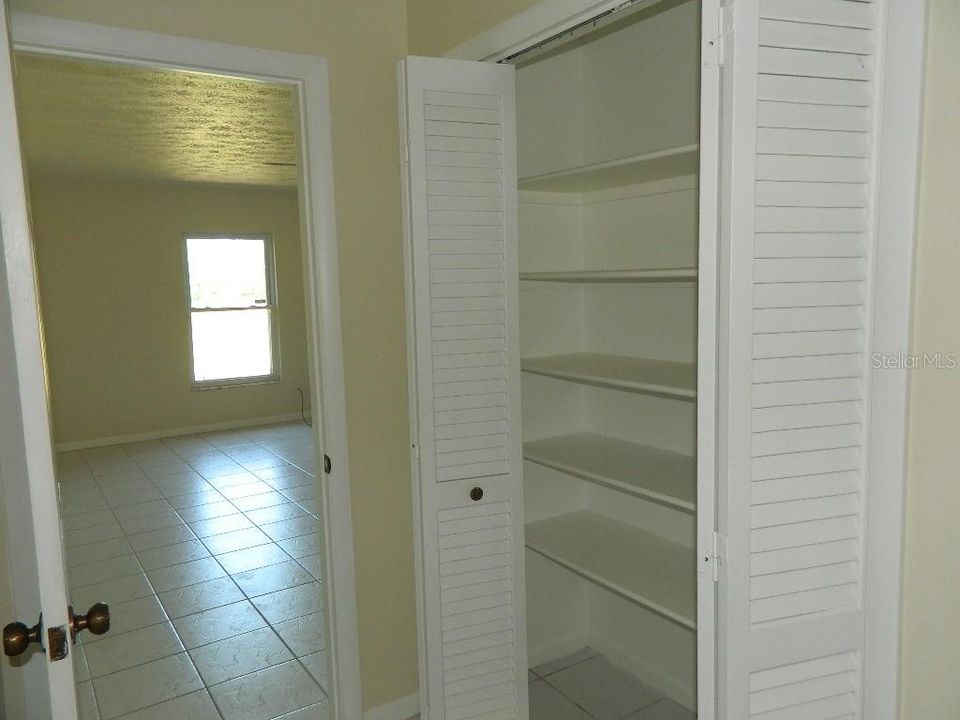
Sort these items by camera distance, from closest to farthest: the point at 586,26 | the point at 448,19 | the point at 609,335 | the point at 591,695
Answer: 1. the point at 586,26
2. the point at 448,19
3. the point at 591,695
4. the point at 609,335

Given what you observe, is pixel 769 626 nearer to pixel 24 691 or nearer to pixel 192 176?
pixel 24 691

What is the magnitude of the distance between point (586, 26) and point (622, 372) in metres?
1.05

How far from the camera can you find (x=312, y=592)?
3.58 meters

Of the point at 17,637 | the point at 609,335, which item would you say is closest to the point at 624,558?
the point at 609,335

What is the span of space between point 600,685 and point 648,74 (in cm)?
228

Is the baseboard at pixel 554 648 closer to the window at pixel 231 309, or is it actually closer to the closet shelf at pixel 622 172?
the closet shelf at pixel 622 172

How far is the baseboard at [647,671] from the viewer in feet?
8.49

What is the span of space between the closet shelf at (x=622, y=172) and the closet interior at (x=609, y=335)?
0.01 meters

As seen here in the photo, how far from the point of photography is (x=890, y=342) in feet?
4.47

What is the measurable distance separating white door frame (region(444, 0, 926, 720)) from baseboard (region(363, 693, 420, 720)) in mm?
1445

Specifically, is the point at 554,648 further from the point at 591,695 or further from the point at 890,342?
the point at 890,342

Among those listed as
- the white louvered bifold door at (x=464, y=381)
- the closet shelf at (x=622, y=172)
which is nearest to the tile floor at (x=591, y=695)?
the white louvered bifold door at (x=464, y=381)

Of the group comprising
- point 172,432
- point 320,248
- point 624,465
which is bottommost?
point 172,432

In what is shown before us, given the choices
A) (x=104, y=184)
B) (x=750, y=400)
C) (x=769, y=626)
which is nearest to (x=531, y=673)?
(x=769, y=626)
